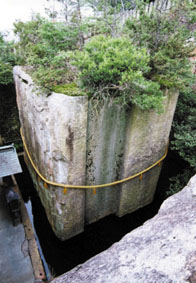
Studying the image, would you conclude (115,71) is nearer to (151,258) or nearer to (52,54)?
(52,54)

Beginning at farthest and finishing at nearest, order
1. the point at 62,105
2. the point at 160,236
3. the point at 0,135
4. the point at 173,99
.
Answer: the point at 0,135 → the point at 173,99 → the point at 62,105 → the point at 160,236

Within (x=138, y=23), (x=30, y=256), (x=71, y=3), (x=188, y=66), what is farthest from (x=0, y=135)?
(x=188, y=66)

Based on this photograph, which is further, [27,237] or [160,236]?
[27,237]

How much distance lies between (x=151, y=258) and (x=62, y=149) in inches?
101

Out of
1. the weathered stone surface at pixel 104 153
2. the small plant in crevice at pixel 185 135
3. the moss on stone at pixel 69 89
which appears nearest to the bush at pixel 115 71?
the moss on stone at pixel 69 89

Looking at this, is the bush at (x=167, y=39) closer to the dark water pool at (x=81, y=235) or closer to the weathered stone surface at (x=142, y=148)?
the weathered stone surface at (x=142, y=148)

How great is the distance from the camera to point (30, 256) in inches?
167

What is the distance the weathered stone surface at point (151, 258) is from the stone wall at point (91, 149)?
2265mm

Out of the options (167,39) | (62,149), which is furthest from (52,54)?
(167,39)

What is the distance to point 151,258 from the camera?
1219 millimetres

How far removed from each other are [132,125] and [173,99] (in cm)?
102

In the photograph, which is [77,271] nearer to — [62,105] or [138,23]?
[62,105]

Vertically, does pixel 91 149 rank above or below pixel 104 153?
above

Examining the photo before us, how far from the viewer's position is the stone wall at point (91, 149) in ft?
11.3
